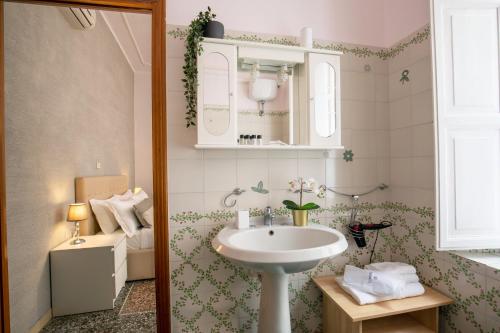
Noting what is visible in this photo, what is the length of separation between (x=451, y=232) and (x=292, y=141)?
93cm

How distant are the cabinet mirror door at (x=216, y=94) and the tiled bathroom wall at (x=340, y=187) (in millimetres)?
171

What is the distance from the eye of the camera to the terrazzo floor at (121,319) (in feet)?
5.04

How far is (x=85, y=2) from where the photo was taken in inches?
49.4

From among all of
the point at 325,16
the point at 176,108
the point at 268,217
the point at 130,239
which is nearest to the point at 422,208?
the point at 268,217

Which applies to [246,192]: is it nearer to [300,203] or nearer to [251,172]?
[251,172]

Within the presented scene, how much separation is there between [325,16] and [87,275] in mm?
2418

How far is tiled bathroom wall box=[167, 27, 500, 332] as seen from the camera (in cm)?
136

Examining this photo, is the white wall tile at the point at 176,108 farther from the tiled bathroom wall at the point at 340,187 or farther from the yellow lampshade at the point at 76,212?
the yellow lampshade at the point at 76,212

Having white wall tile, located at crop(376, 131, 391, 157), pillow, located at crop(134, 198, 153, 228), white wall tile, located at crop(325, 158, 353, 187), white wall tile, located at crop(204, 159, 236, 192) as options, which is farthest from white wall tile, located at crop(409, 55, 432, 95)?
pillow, located at crop(134, 198, 153, 228)

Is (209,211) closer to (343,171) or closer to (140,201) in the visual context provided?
(140,201)

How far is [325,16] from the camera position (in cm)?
158

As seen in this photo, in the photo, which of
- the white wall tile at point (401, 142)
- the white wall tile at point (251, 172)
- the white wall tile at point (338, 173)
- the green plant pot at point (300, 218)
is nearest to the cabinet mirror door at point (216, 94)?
the white wall tile at point (251, 172)

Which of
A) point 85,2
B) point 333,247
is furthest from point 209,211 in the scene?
point 85,2

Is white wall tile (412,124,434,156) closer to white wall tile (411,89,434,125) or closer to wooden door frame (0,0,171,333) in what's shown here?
white wall tile (411,89,434,125)
